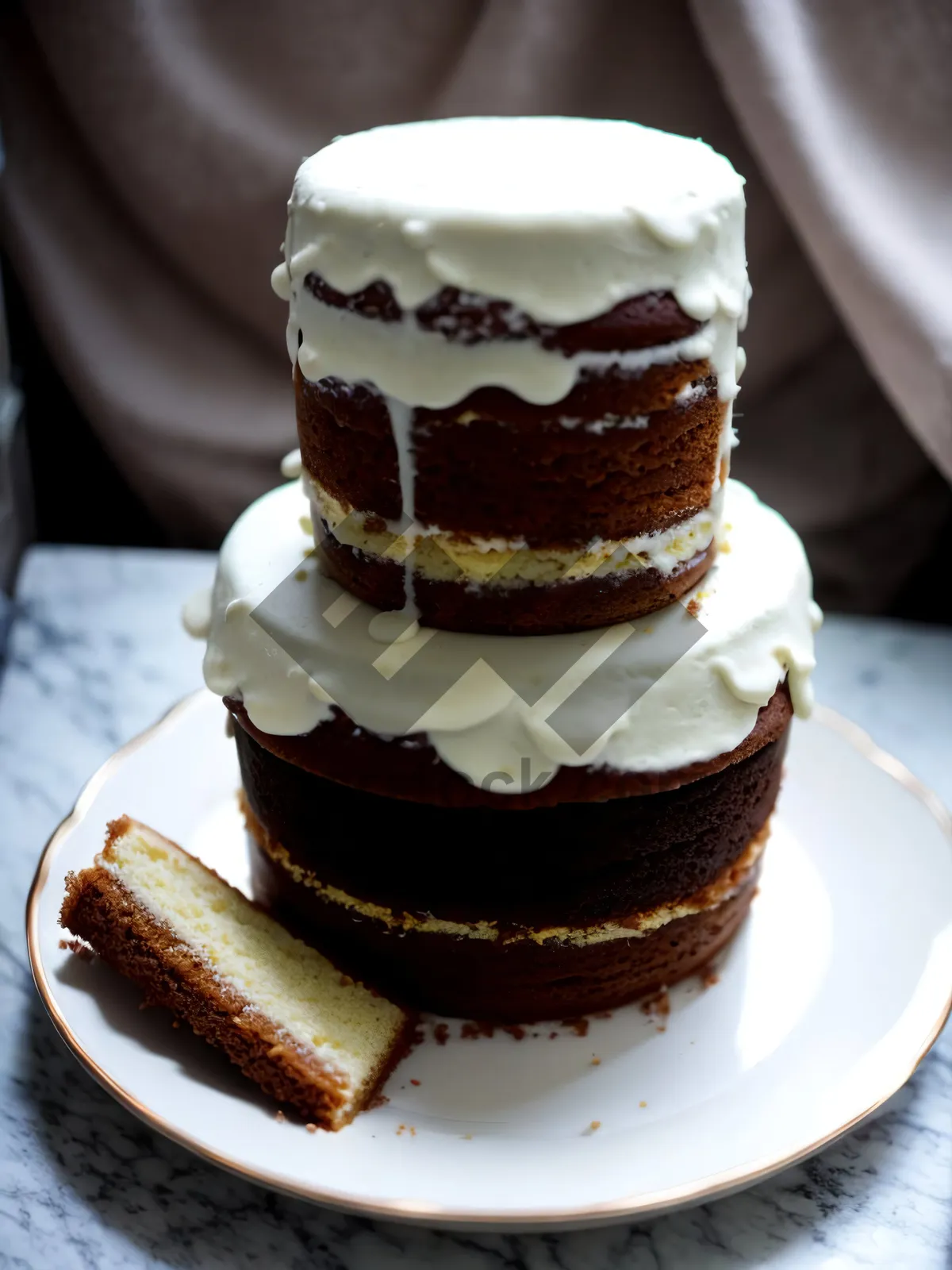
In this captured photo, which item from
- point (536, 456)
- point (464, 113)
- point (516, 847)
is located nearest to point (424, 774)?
point (516, 847)

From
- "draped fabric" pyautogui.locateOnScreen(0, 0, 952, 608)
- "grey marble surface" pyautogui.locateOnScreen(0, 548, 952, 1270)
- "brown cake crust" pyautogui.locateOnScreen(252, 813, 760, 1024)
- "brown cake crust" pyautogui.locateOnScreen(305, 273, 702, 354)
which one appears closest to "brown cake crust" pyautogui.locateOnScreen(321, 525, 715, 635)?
"brown cake crust" pyautogui.locateOnScreen(305, 273, 702, 354)

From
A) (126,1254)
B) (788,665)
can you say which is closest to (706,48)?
(788,665)

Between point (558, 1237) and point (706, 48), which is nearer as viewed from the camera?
point (558, 1237)

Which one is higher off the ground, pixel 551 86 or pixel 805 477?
pixel 551 86

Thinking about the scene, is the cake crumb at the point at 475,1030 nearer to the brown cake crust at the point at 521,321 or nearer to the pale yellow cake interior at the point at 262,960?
the pale yellow cake interior at the point at 262,960

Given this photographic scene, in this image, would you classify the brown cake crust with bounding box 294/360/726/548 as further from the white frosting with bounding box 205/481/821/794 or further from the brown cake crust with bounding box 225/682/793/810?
the brown cake crust with bounding box 225/682/793/810

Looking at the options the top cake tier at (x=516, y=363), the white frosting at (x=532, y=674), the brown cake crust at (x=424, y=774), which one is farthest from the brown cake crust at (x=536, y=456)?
the brown cake crust at (x=424, y=774)

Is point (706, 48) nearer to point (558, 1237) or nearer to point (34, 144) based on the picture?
point (34, 144)
